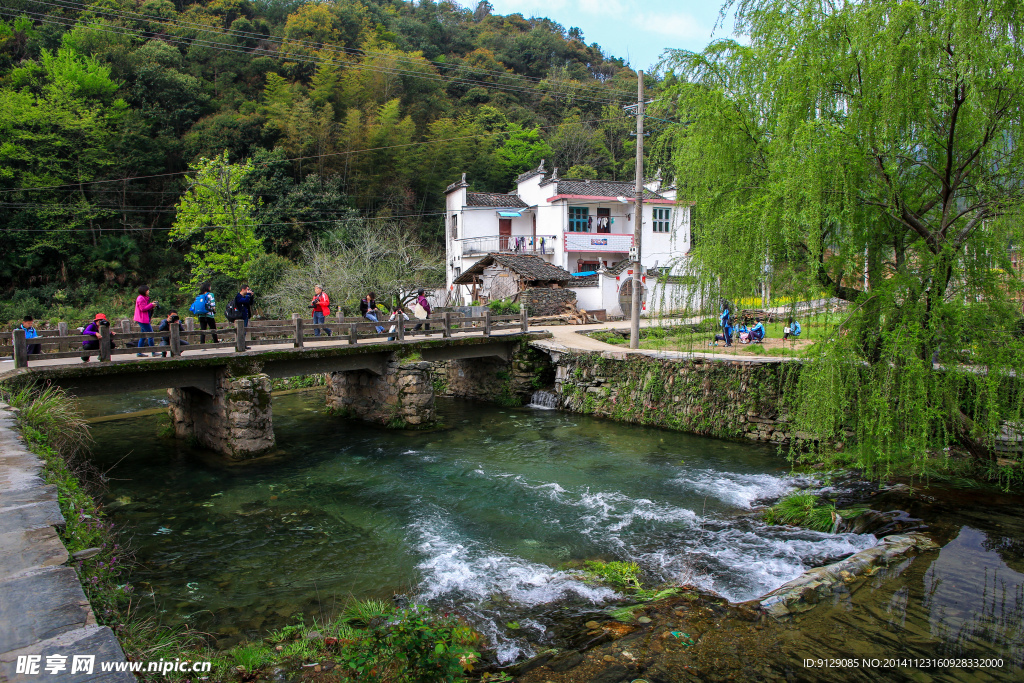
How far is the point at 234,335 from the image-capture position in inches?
553

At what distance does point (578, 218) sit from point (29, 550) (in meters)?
31.0

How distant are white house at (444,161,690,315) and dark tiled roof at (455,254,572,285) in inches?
105

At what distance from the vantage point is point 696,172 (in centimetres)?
898

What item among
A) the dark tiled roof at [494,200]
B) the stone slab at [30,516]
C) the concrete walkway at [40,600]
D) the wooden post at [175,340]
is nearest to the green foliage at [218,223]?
the dark tiled roof at [494,200]

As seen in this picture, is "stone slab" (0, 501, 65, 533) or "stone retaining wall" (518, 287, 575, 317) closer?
"stone slab" (0, 501, 65, 533)

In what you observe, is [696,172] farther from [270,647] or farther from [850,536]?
[270,647]

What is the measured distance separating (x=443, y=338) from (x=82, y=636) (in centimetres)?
1399

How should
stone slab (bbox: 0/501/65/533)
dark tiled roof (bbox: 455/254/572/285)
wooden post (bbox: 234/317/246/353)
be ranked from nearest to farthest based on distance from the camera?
stone slab (bbox: 0/501/65/533), wooden post (bbox: 234/317/246/353), dark tiled roof (bbox: 455/254/572/285)

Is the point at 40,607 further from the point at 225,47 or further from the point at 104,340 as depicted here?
the point at 225,47

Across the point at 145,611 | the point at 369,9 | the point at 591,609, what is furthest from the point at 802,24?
the point at 369,9

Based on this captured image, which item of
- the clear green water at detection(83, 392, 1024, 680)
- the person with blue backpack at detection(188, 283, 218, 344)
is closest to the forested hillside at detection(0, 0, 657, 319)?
the person with blue backpack at detection(188, 283, 218, 344)

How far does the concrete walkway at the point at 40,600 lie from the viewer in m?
2.95

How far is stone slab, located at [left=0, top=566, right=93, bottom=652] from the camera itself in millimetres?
3135

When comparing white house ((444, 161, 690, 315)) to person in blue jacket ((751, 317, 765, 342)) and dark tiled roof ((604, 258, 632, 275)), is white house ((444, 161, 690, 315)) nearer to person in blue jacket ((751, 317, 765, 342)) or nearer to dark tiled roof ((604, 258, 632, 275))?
dark tiled roof ((604, 258, 632, 275))
